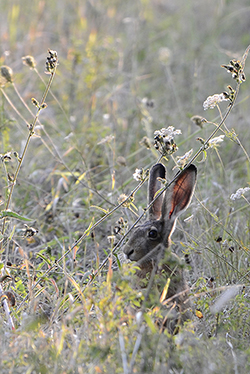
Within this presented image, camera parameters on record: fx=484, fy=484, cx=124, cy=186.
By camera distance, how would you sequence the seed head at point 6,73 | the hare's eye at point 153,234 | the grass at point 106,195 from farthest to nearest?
1. the seed head at point 6,73
2. the hare's eye at point 153,234
3. the grass at point 106,195

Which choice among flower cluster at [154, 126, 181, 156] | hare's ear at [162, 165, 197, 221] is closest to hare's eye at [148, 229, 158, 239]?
hare's ear at [162, 165, 197, 221]

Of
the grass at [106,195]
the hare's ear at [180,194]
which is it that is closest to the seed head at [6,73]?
the grass at [106,195]

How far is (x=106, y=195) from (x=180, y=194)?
1.17 metres

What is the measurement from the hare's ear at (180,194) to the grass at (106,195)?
0.54ft

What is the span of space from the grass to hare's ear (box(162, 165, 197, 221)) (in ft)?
0.54

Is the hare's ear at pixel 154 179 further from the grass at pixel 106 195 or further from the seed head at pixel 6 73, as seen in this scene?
the seed head at pixel 6 73

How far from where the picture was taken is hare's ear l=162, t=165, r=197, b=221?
12.4ft

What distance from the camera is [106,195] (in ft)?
15.9

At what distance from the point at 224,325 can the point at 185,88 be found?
17.1 feet

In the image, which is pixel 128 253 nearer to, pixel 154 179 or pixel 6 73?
pixel 154 179

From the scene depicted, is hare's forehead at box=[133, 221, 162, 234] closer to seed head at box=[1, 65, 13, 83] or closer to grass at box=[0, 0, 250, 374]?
grass at box=[0, 0, 250, 374]

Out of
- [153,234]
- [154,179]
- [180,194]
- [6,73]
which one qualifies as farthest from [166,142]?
[6,73]

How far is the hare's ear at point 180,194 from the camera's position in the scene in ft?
12.4

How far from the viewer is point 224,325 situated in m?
3.08
